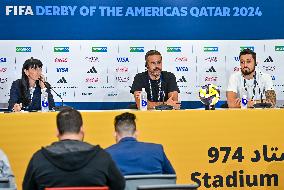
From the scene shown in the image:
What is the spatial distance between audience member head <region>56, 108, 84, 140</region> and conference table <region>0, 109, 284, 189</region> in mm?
1827

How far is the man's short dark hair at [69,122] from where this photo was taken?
3.76m

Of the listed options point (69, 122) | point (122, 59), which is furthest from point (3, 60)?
point (69, 122)

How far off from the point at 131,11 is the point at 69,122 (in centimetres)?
486

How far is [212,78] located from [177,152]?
2988 mm

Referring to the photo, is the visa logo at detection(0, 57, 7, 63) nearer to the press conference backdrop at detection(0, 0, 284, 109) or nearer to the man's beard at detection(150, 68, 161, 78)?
the press conference backdrop at detection(0, 0, 284, 109)

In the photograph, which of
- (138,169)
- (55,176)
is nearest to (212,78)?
(138,169)

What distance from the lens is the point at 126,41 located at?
8484 mm

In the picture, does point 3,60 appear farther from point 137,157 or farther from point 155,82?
point 137,157

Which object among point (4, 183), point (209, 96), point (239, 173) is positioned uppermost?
point (209, 96)

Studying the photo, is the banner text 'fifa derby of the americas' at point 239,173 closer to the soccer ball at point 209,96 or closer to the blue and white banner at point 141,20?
the soccer ball at point 209,96

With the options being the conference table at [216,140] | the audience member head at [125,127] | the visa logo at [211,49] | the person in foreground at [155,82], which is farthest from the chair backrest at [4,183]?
the visa logo at [211,49]

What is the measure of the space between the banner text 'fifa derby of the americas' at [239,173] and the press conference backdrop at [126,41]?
2803 mm

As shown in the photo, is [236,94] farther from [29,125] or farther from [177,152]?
[29,125]

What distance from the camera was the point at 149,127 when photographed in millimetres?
5676
